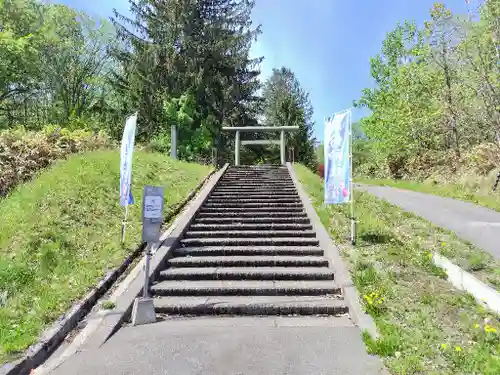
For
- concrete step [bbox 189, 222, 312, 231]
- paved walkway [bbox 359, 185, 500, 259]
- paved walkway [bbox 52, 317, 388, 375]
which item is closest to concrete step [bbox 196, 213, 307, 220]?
concrete step [bbox 189, 222, 312, 231]

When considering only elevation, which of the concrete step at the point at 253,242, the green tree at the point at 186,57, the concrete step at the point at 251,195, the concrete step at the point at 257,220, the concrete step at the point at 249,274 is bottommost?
the concrete step at the point at 249,274

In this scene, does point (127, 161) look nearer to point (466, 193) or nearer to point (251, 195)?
point (251, 195)

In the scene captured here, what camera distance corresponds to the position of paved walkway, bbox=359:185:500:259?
30.7ft

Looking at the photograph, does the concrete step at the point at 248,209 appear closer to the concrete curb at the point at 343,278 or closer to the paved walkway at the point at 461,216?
the concrete curb at the point at 343,278

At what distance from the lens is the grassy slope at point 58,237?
590 cm

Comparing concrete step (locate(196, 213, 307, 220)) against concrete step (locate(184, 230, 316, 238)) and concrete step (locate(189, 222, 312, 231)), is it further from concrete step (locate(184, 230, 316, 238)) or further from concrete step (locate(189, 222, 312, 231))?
concrete step (locate(184, 230, 316, 238))

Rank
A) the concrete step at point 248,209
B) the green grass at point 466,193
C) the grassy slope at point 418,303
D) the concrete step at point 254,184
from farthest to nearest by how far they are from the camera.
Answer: the concrete step at point 254,184 < the green grass at point 466,193 < the concrete step at point 248,209 < the grassy slope at point 418,303

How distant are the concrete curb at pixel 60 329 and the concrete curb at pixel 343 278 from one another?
3836 mm

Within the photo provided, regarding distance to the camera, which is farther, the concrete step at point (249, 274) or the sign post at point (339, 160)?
the sign post at point (339, 160)

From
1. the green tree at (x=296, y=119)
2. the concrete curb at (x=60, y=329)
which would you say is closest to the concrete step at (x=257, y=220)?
the concrete curb at (x=60, y=329)

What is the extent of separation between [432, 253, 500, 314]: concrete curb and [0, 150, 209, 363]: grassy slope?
5.82m

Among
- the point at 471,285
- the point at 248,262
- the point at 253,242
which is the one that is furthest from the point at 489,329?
the point at 253,242

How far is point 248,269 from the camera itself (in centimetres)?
795

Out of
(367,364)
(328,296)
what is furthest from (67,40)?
(367,364)
